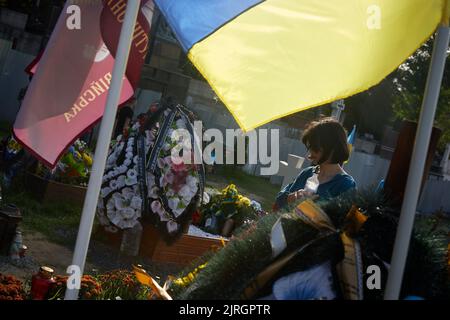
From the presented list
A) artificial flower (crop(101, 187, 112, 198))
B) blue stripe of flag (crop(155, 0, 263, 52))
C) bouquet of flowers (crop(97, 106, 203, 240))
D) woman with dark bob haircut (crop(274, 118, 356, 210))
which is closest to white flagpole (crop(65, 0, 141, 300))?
blue stripe of flag (crop(155, 0, 263, 52))

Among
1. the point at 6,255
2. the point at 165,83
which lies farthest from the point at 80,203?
the point at 165,83

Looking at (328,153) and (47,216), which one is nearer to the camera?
(328,153)

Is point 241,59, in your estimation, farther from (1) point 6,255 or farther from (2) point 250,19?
(1) point 6,255

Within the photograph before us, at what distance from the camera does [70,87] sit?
10.3ft

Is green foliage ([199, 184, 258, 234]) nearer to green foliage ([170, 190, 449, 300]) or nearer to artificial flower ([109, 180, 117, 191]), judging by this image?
artificial flower ([109, 180, 117, 191])

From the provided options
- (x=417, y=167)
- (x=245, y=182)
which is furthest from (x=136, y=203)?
(x=245, y=182)

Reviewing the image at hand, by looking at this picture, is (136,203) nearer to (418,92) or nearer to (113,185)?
(113,185)

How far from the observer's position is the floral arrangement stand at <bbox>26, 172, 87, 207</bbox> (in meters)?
7.31

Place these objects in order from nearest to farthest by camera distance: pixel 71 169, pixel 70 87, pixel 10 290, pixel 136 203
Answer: pixel 10 290 < pixel 70 87 < pixel 136 203 < pixel 71 169

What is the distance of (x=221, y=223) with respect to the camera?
7191mm

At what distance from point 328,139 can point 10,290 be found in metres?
1.98

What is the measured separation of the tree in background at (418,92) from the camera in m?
24.3

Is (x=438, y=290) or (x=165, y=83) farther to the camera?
(x=165, y=83)

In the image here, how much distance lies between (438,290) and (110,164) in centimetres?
468
